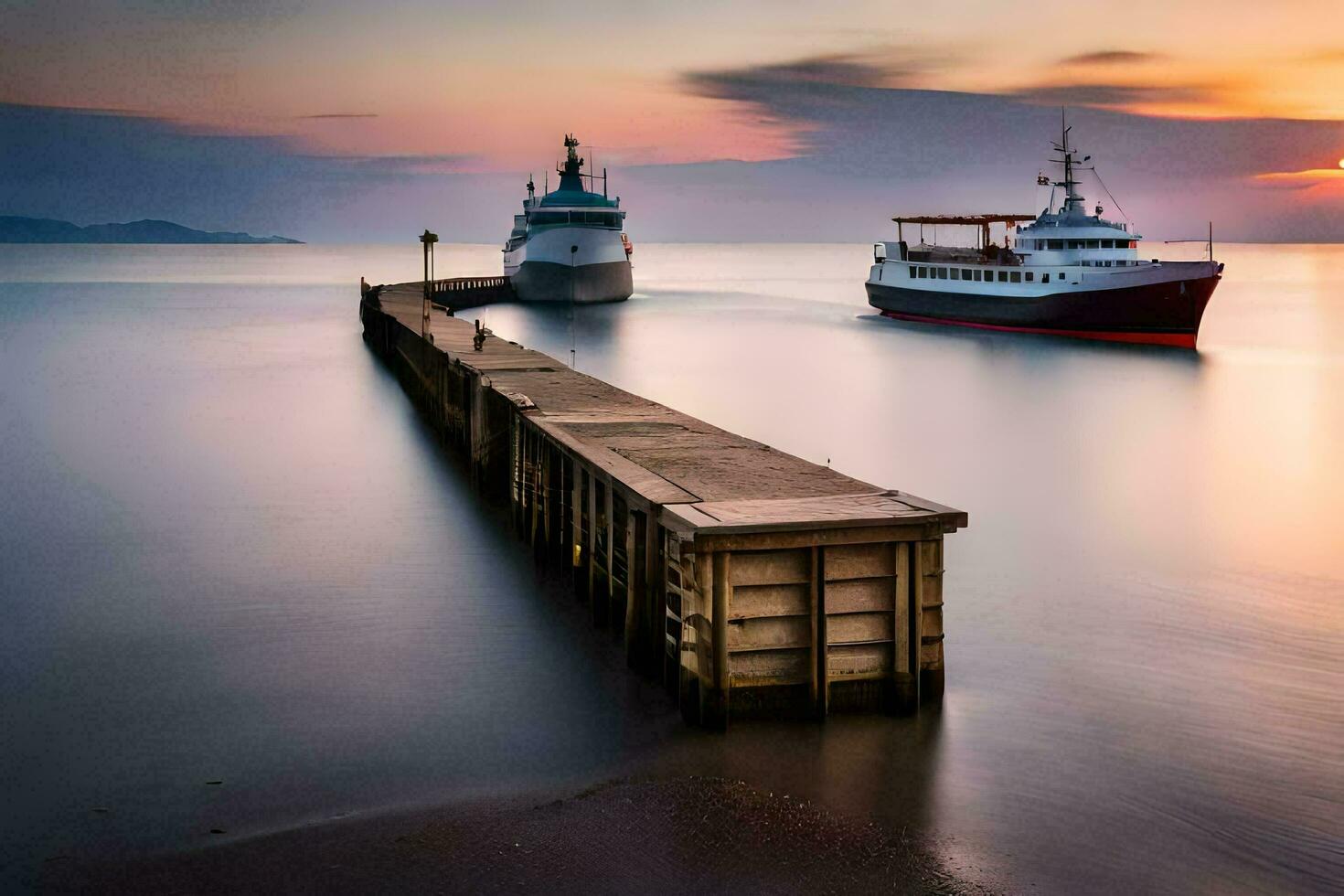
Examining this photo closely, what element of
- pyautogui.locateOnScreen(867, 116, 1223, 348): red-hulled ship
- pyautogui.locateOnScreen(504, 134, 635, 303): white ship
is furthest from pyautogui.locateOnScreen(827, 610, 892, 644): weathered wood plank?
pyautogui.locateOnScreen(504, 134, 635, 303): white ship

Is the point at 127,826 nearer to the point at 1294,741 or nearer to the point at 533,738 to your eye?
the point at 533,738

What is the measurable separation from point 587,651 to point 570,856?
443 cm

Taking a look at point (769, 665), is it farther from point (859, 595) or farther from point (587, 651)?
point (587, 651)

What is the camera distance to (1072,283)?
57594 mm

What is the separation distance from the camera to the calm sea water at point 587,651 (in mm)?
8758

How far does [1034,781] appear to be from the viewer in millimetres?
9352

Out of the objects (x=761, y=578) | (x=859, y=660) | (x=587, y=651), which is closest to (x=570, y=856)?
(x=761, y=578)

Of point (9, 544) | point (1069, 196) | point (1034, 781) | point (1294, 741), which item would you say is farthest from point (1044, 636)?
point (1069, 196)

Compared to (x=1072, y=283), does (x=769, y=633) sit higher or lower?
lower

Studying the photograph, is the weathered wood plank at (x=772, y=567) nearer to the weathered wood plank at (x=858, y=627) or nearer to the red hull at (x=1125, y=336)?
the weathered wood plank at (x=858, y=627)

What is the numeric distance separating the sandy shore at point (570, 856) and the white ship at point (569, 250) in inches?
3096

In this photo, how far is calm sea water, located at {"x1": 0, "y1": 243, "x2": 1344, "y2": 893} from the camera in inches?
345

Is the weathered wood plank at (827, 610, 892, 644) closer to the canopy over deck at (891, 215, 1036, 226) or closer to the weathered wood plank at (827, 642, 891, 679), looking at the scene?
the weathered wood plank at (827, 642, 891, 679)

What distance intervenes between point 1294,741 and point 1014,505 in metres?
11.9
